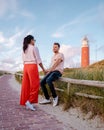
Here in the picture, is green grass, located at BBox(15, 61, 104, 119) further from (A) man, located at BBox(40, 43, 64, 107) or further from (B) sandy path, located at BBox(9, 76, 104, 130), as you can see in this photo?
(A) man, located at BBox(40, 43, 64, 107)

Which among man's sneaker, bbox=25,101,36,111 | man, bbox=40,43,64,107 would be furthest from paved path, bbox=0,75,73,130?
man, bbox=40,43,64,107

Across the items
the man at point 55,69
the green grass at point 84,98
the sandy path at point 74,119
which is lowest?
the sandy path at point 74,119

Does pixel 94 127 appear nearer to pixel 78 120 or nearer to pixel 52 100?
pixel 78 120

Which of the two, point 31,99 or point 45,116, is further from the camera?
point 31,99

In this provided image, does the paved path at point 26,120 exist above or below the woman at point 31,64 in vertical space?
below

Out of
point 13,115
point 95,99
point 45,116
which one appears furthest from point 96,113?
point 13,115

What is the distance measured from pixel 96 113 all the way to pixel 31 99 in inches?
96.9

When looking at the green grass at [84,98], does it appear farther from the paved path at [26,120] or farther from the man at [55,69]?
the paved path at [26,120]

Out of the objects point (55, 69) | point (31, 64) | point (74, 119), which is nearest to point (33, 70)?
point (31, 64)

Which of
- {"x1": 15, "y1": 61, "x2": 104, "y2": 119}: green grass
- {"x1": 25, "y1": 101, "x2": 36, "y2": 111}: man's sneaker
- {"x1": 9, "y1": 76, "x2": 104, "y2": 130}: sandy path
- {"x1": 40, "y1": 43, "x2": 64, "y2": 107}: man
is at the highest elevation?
{"x1": 40, "y1": 43, "x2": 64, "y2": 107}: man

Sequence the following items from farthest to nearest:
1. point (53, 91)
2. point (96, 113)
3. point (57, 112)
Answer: point (53, 91) → point (57, 112) → point (96, 113)

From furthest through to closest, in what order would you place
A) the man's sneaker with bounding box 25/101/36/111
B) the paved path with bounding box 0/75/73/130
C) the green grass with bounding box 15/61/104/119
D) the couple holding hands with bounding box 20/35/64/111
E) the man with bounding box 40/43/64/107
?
1. the man with bounding box 40/43/64/107
2. the couple holding hands with bounding box 20/35/64/111
3. the man's sneaker with bounding box 25/101/36/111
4. the green grass with bounding box 15/61/104/119
5. the paved path with bounding box 0/75/73/130

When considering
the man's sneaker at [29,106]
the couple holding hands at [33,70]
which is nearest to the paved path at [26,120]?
the man's sneaker at [29,106]

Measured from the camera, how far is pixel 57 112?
28.1ft
